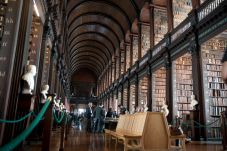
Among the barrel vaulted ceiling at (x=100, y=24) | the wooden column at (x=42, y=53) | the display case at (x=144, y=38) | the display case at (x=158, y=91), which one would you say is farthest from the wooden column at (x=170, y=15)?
the wooden column at (x=42, y=53)

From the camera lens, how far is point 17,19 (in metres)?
3.47

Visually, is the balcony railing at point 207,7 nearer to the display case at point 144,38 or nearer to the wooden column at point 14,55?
the wooden column at point 14,55

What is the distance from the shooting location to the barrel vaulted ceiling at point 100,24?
15023mm

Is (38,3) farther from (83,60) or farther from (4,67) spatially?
(83,60)

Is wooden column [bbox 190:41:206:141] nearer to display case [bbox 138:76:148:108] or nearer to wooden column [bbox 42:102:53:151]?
wooden column [bbox 42:102:53:151]

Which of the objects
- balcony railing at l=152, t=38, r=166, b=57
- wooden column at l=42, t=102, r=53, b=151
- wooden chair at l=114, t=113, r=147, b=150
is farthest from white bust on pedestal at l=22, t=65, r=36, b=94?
balcony railing at l=152, t=38, r=166, b=57

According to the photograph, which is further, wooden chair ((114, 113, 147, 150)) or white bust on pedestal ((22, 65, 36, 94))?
white bust on pedestal ((22, 65, 36, 94))

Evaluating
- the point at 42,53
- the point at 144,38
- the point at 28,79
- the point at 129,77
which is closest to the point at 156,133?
the point at 28,79

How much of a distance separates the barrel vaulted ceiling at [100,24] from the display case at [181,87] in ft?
16.6

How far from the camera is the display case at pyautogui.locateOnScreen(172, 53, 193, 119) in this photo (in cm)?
862

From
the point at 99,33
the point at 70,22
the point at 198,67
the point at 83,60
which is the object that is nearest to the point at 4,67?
the point at 198,67

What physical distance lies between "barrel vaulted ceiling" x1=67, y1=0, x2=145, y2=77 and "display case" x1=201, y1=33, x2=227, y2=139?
5901mm

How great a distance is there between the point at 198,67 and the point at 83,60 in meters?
24.3

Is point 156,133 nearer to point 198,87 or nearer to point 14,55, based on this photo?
point 14,55
